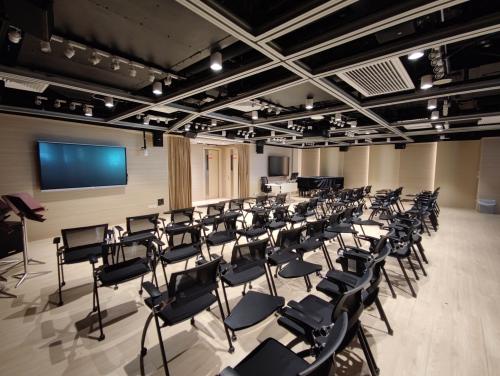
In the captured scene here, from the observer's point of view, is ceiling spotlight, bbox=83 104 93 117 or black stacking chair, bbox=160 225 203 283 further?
ceiling spotlight, bbox=83 104 93 117

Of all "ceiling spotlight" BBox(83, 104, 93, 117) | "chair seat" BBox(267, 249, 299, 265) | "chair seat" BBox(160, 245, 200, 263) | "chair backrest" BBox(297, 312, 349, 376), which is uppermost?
"ceiling spotlight" BBox(83, 104, 93, 117)

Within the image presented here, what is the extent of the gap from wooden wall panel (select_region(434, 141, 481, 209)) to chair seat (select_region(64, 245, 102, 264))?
1243 centimetres

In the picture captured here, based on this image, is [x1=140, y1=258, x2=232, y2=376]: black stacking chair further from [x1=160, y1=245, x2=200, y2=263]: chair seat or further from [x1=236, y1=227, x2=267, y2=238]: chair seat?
[x1=236, y1=227, x2=267, y2=238]: chair seat

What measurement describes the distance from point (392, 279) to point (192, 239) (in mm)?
2976

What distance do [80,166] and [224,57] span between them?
17.1 feet

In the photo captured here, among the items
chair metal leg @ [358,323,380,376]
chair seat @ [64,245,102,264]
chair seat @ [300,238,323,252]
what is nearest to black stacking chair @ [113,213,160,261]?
chair seat @ [64,245,102,264]

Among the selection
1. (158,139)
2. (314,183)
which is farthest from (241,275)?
(314,183)

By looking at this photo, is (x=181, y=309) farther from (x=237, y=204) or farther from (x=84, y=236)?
(x=237, y=204)

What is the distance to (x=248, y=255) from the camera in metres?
2.34

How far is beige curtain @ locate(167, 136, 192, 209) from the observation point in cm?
791

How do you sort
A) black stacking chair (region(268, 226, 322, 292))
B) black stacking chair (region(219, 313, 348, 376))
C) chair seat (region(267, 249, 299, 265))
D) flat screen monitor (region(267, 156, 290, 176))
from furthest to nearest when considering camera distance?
1. flat screen monitor (region(267, 156, 290, 176))
2. chair seat (region(267, 249, 299, 265))
3. black stacking chair (region(268, 226, 322, 292))
4. black stacking chair (region(219, 313, 348, 376))

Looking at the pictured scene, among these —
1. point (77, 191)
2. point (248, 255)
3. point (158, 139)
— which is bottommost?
point (248, 255)

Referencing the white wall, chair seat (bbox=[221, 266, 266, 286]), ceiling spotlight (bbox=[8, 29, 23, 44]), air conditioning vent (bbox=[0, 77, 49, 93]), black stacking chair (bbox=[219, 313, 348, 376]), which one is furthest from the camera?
the white wall

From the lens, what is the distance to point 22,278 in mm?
3301
